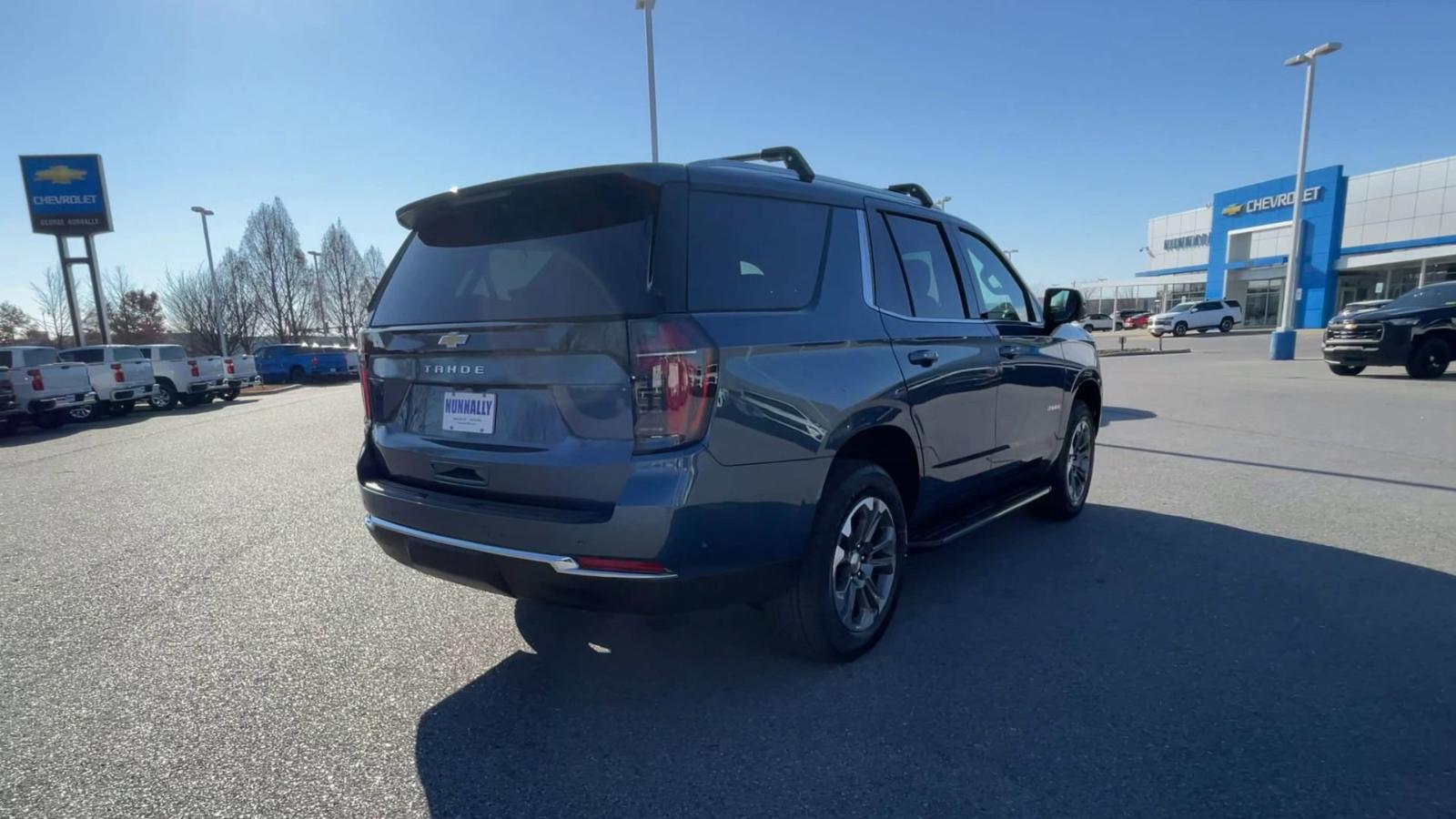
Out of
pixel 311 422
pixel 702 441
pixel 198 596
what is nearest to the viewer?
pixel 702 441

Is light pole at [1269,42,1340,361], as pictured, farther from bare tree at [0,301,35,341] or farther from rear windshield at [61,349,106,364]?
bare tree at [0,301,35,341]

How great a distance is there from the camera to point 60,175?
86.0 ft

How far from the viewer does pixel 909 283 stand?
3.63m

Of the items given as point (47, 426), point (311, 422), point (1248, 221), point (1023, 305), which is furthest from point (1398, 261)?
point (47, 426)

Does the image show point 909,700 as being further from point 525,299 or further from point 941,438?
point 525,299

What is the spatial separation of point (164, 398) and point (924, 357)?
21298mm

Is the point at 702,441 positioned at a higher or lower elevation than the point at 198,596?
higher

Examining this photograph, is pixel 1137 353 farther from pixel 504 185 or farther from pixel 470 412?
pixel 470 412

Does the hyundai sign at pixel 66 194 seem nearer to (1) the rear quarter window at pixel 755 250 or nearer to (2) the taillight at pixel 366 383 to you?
(2) the taillight at pixel 366 383

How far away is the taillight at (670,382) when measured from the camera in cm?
241

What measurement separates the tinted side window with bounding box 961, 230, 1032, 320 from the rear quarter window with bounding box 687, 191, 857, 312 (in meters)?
1.38

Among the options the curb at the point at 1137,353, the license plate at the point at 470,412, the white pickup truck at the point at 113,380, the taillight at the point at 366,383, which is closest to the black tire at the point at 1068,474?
the license plate at the point at 470,412

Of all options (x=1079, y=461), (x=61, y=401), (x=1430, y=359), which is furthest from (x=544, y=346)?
(x=1430, y=359)

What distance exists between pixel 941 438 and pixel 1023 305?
173cm
